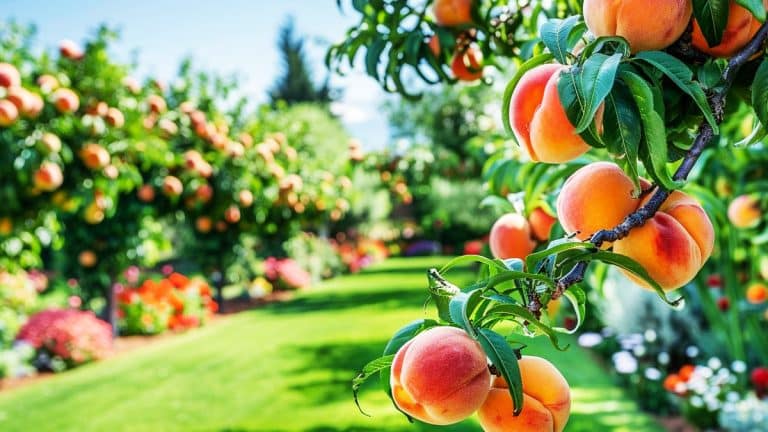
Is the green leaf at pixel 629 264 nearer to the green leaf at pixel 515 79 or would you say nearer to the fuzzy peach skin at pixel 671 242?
the fuzzy peach skin at pixel 671 242

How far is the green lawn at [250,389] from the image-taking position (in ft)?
15.7

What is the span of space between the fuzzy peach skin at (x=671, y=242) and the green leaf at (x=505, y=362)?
19 cm

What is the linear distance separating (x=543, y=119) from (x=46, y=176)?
4.95 meters

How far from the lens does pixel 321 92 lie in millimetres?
39219

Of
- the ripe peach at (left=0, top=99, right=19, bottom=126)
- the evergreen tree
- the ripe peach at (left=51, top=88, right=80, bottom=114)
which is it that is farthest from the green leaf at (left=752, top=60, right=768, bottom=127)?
the evergreen tree

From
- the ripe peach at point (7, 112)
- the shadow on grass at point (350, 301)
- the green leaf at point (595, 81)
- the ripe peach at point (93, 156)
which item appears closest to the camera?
the green leaf at point (595, 81)

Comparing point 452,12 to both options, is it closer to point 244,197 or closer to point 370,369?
point 370,369

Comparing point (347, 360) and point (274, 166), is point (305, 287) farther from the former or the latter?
point (347, 360)

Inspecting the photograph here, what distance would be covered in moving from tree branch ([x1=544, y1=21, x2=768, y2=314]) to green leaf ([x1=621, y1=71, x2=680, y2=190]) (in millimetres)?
55

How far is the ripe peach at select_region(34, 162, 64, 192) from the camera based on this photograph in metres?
4.76

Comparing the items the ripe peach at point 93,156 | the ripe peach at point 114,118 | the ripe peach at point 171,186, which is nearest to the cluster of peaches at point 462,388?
the ripe peach at point 93,156

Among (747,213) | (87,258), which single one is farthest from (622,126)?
(87,258)

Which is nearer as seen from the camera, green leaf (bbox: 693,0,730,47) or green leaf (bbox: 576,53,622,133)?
green leaf (bbox: 576,53,622,133)

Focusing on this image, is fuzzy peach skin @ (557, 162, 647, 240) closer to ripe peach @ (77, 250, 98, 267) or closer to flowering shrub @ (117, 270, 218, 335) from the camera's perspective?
ripe peach @ (77, 250, 98, 267)
